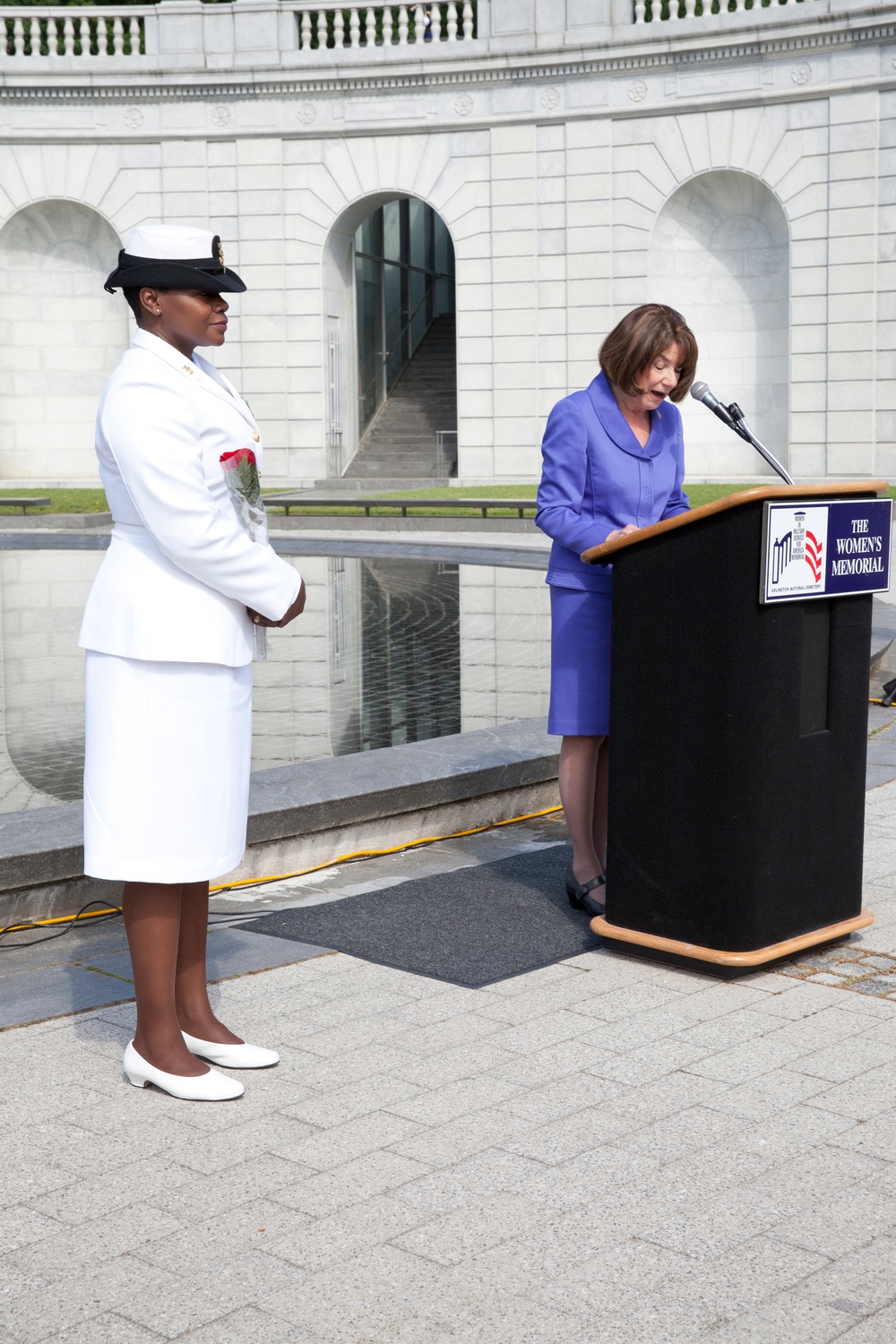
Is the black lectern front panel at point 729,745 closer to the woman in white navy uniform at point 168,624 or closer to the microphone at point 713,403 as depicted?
the microphone at point 713,403

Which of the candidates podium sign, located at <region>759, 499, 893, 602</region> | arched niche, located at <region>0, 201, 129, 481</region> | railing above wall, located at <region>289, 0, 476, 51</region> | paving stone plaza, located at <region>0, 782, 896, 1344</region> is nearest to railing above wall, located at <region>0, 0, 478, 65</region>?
railing above wall, located at <region>289, 0, 476, 51</region>

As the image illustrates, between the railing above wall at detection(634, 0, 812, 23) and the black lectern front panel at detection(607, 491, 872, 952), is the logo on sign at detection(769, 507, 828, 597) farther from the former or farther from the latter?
the railing above wall at detection(634, 0, 812, 23)

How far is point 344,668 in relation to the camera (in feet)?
34.2

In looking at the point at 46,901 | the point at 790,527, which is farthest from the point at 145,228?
the point at 46,901

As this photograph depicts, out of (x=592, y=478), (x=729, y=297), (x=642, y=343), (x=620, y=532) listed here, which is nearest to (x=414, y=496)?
(x=729, y=297)

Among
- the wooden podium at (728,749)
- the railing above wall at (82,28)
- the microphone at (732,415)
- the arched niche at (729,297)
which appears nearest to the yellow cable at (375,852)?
the wooden podium at (728,749)

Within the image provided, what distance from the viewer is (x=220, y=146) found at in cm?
2772

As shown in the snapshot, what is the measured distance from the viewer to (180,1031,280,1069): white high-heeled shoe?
11.9 feet

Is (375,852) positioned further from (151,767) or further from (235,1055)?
(151,767)

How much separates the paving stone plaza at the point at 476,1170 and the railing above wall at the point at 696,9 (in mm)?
24031

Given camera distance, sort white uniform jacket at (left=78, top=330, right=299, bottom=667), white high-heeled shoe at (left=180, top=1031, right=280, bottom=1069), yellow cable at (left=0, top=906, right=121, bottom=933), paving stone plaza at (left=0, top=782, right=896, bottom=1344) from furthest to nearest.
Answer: yellow cable at (left=0, top=906, right=121, bottom=933) → white high-heeled shoe at (left=180, top=1031, right=280, bottom=1069) → white uniform jacket at (left=78, top=330, right=299, bottom=667) → paving stone plaza at (left=0, top=782, right=896, bottom=1344)

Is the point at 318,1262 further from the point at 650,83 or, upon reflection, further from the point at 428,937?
the point at 650,83

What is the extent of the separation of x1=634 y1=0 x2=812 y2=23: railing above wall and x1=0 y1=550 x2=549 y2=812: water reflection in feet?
44.2

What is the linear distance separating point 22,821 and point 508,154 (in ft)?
78.7
